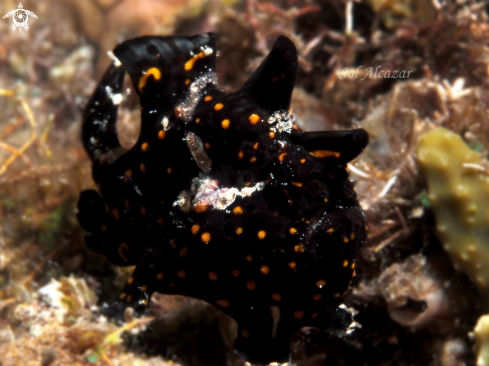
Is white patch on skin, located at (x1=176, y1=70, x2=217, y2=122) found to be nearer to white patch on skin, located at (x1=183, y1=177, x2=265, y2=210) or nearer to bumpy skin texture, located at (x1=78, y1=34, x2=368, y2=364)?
bumpy skin texture, located at (x1=78, y1=34, x2=368, y2=364)

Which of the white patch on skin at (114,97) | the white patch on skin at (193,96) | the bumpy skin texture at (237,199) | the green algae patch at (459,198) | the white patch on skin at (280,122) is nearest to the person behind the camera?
the bumpy skin texture at (237,199)

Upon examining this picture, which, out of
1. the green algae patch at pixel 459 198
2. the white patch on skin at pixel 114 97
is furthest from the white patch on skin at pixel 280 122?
the white patch on skin at pixel 114 97

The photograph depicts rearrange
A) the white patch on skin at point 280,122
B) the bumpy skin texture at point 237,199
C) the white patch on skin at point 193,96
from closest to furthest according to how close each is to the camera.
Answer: the bumpy skin texture at point 237,199, the white patch on skin at point 280,122, the white patch on skin at point 193,96

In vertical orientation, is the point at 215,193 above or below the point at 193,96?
below

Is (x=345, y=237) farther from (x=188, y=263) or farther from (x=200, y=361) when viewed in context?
(x=200, y=361)

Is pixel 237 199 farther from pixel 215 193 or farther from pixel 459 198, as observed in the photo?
pixel 459 198

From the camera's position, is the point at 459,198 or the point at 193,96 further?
the point at 459,198

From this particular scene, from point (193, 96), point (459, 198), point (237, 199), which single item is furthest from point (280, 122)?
point (459, 198)

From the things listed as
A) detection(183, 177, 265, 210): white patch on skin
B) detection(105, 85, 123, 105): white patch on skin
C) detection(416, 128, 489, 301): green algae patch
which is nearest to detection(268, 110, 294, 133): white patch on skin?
detection(183, 177, 265, 210): white patch on skin

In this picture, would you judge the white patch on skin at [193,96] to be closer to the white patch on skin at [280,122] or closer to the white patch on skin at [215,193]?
the white patch on skin at [215,193]
